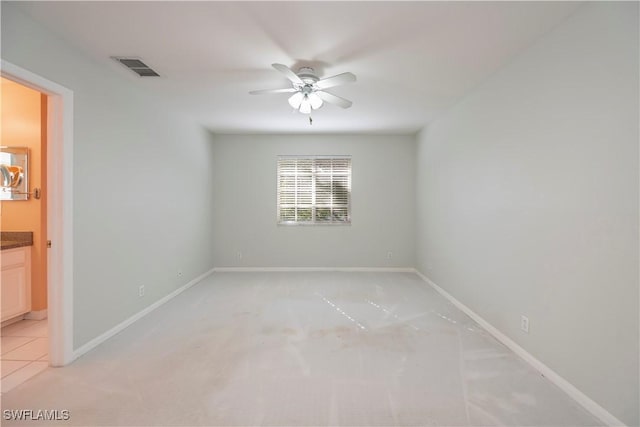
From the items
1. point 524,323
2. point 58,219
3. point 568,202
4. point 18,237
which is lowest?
point 524,323

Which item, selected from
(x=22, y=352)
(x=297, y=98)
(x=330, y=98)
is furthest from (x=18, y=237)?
(x=330, y=98)

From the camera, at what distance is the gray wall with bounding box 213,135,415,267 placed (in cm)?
586

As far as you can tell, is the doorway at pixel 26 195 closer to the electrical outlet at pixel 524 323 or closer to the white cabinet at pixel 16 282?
the white cabinet at pixel 16 282

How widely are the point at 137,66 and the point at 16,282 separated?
2.46 m

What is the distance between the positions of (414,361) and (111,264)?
284 centimetres

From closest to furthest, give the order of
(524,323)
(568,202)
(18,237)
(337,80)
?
1. (568,202)
2. (524,323)
3. (337,80)
4. (18,237)

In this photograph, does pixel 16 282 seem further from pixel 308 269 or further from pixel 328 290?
pixel 308 269

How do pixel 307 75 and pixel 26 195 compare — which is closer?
pixel 307 75

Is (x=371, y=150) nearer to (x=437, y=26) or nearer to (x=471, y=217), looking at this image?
(x=471, y=217)

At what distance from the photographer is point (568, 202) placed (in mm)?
2113

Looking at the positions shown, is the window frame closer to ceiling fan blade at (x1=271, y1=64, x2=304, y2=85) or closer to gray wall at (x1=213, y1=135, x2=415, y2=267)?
gray wall at (x1=213, y1=135, x2=415, y2=267)

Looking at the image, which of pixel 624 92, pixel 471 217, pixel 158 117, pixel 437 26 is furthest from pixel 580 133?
pixel 158 117

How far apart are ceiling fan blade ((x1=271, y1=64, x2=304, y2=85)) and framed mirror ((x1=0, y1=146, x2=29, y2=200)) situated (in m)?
2.91

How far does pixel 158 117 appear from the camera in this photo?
3.88 metres
